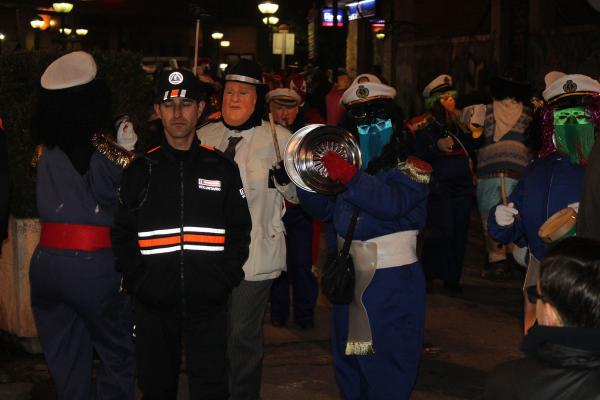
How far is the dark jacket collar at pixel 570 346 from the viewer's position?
2557 millimetres

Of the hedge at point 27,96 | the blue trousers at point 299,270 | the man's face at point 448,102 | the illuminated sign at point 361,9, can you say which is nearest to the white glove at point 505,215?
the hedge at point 27,96

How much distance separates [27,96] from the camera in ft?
23.1

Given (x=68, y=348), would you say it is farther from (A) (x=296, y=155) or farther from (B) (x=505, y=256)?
(B) (x=505, y=256)

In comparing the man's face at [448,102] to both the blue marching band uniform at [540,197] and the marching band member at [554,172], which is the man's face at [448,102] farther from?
the blue marching band uniform at [540,197]

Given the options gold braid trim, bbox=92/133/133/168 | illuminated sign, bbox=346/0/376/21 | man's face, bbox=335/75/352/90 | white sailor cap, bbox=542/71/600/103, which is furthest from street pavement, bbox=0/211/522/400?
illuminated sign, bbox=346/0/376/21

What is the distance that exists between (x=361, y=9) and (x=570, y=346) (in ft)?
112

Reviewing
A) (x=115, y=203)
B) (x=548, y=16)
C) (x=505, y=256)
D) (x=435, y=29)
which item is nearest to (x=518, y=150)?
(x=505, y=256)

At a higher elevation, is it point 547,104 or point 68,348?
point 547,104

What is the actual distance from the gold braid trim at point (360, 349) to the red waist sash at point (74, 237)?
4.68 feet

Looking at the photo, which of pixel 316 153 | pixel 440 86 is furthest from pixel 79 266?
pixel 440 86

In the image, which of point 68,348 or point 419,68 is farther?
point 419,68

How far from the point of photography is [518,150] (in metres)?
9.73

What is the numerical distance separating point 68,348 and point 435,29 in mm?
26373

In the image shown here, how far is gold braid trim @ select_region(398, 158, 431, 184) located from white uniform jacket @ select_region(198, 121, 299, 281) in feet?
2.70
